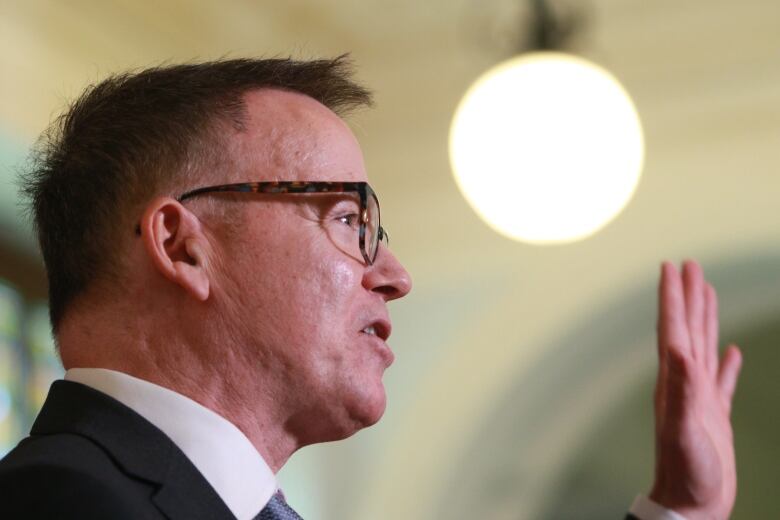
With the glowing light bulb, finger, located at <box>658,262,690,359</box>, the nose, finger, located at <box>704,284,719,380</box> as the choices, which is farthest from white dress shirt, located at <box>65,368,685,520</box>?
the glowing light bulb

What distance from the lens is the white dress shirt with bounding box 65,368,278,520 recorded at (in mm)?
1497

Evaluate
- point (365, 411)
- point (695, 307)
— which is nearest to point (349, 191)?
point (365, 411)

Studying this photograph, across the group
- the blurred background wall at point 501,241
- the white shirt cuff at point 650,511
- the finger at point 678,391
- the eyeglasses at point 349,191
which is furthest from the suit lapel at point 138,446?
the blurred background wall at point 501,241

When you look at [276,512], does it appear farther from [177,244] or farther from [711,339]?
[711,339]

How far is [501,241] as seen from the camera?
5.07 metres

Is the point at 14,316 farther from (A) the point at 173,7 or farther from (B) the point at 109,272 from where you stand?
(B) the point at 109,272

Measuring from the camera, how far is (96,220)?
5.69 ft

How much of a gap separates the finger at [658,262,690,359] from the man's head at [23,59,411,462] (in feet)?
3.06

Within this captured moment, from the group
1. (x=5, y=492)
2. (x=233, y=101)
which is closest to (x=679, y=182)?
(x=233, y=101)

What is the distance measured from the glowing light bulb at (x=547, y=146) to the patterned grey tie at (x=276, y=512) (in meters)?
2.14

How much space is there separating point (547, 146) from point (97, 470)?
250cm

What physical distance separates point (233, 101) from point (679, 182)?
10.9ft

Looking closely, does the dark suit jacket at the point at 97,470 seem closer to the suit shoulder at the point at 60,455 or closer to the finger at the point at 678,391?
the suit shoulder at the point at 60,455

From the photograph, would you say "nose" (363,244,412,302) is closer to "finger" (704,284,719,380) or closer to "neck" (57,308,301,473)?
"neck" (57,308,301,473)
